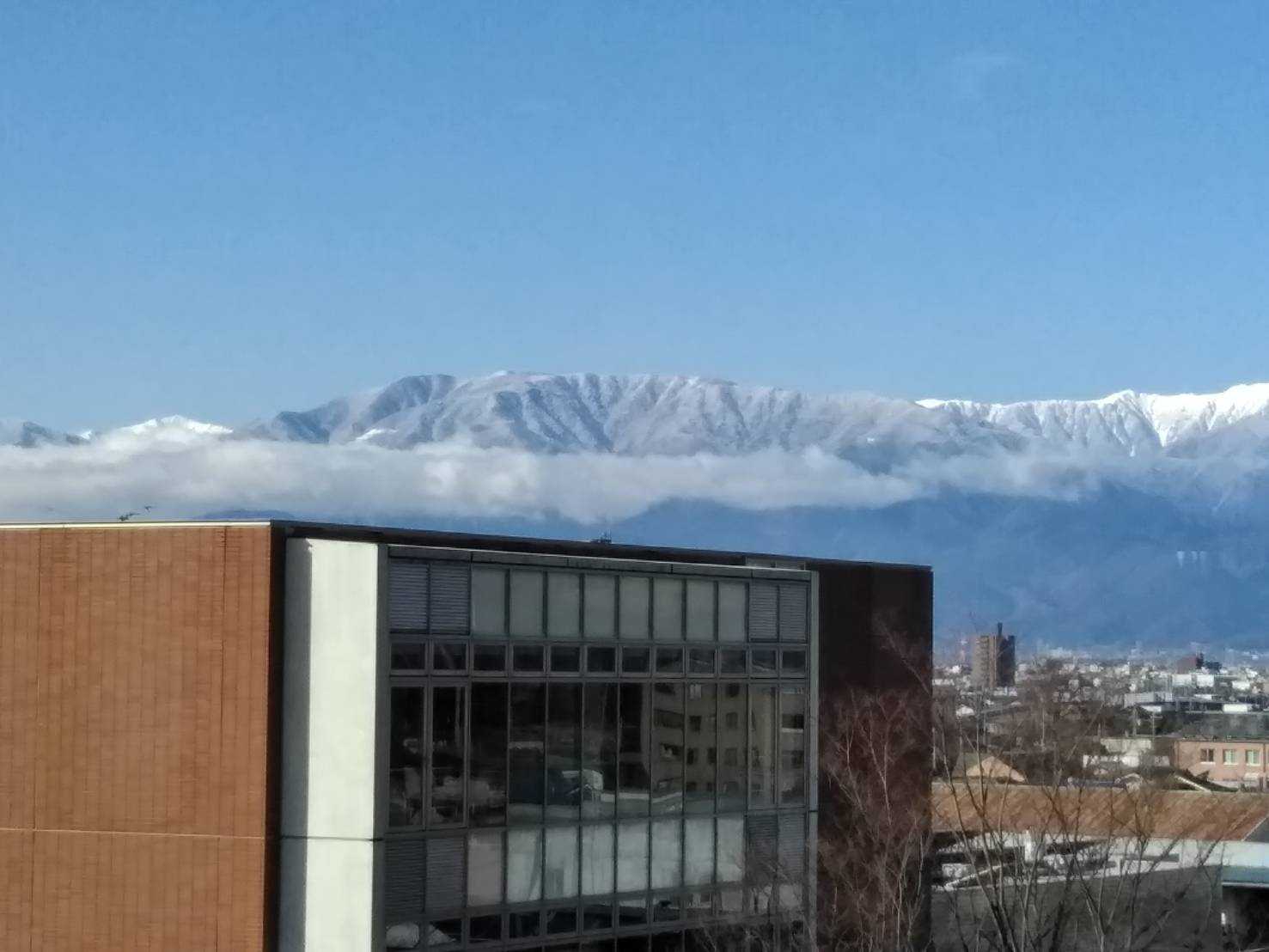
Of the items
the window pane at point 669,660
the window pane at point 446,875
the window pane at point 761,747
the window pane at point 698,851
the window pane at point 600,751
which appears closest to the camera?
the window pane at point 446,875

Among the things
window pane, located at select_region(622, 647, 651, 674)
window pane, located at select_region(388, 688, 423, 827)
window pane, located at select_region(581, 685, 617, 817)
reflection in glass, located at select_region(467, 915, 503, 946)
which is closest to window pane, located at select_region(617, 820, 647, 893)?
window pane, located at select_region(581, 685, 617, 817)

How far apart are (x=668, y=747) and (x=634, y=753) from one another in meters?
0.97

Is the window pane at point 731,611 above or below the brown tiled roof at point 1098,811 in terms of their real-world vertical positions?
above

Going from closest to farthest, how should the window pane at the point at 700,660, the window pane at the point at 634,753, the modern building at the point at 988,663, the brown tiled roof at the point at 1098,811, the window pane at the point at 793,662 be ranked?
the window pane at the point at 634,753, the window pane at the point at 700,660, the brown tiled roof at the point at 1098,811, the window pane at the point at 793,662, the modern building at the point at 988,663

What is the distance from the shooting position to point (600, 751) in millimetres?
35219

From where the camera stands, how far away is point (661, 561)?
121ft

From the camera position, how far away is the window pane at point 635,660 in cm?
3572

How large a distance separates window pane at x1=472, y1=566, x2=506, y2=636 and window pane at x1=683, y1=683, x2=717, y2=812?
206 inches

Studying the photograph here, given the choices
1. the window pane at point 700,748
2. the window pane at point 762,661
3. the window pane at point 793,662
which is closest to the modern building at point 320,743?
the window pane at point 700,748

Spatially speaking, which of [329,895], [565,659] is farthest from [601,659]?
[329,895]

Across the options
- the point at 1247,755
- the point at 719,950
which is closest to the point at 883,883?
the point at 719,950

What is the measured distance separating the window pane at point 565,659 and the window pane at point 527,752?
0.50m

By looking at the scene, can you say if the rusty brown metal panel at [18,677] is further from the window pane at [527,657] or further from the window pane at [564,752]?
the window pane at [564,752]

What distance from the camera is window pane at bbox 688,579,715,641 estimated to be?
37188 mm
